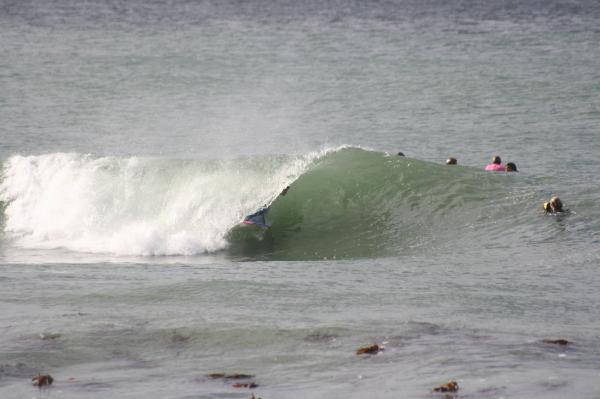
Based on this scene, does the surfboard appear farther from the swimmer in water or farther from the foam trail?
the swimmer in water

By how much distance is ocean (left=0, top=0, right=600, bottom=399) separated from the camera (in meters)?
11.9

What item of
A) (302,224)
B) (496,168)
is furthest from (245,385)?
(496,168)

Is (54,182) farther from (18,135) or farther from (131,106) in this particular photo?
(131,106)

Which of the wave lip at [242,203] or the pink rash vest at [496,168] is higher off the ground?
the pink rash vest at [496,168]

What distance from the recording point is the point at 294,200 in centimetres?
2289

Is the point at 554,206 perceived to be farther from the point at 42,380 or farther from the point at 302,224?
the point at 42,380

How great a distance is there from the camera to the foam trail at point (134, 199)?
20.9 metres

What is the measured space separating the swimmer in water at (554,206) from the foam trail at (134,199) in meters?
5.78

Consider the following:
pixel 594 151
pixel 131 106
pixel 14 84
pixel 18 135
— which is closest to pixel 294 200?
pixel 594 151

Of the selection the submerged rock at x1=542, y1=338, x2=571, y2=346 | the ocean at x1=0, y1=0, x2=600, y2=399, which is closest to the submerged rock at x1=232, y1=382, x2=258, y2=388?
the ocean at x1=0, y1=0, x2=600, y2=399

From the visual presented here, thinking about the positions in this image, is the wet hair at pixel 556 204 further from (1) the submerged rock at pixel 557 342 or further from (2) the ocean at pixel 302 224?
(1) the submerged rock at pixel 557 342

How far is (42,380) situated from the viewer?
1127 cm

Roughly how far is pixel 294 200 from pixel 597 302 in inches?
371

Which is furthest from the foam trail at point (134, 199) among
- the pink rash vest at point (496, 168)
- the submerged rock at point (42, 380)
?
the submerged rock at point (42, 380)
